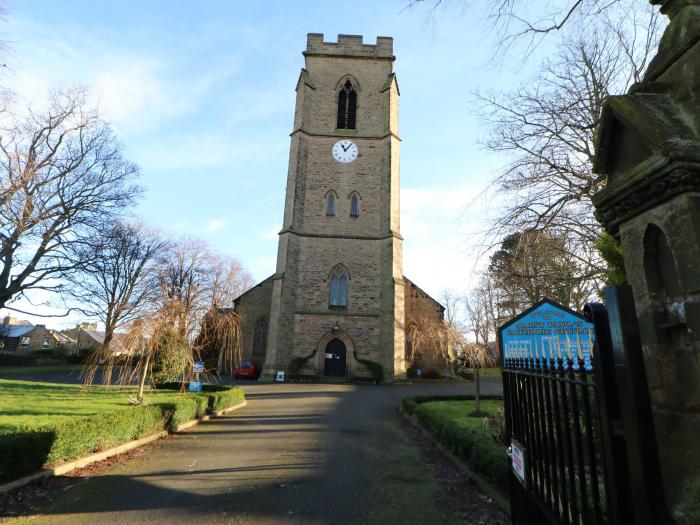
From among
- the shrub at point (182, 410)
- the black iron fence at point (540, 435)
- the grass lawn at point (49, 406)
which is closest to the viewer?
the black iron fence at point (540, 435)

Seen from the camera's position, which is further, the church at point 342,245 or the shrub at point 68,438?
the church at point 342,245

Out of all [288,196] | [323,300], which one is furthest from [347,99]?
[323,300]

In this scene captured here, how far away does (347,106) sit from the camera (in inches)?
1191

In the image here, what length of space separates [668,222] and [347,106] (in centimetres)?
3121

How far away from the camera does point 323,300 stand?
84.3 ft

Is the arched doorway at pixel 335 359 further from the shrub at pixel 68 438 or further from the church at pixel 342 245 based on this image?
the shrub at pixel 68 438

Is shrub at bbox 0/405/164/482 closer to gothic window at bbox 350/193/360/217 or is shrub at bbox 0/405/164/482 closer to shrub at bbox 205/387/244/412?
shrub at bbox 205/387/244/412

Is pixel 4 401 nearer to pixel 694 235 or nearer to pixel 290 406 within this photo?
pixel 290 406

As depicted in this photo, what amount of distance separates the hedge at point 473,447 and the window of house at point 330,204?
19155mm

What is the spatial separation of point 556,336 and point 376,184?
21.5 meters

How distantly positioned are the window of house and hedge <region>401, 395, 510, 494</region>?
19.2 meters

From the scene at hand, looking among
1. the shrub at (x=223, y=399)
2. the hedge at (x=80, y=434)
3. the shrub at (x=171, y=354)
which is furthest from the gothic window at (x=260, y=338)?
the hedge at (x=80, y=434)

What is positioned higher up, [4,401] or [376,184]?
[376,184]

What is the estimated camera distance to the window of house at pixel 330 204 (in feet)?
90.3
